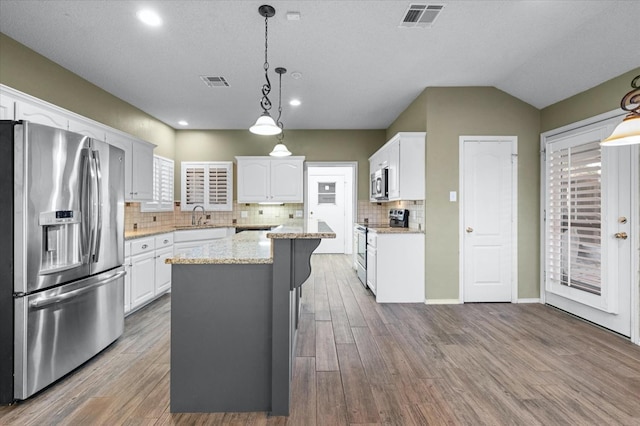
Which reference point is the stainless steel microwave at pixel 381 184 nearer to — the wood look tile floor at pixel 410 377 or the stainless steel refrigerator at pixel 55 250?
the wood look tile floor at pixel 410 377

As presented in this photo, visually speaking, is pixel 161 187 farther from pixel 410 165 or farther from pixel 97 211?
pixel 410 165

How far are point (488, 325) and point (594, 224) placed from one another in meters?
1.52

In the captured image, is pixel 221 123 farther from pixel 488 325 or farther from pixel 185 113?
pixel 488 325

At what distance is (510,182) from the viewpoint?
3996mm

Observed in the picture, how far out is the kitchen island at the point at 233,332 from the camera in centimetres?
186

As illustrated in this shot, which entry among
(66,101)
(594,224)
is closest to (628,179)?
(594,224)

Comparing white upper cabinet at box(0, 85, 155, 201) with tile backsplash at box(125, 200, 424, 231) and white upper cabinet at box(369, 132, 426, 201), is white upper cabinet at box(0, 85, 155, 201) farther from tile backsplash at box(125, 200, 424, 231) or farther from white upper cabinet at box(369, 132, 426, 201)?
white upper cabinet at box(369, 132, 426, 201)

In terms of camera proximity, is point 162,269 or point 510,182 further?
point 162,269

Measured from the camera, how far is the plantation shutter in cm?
322

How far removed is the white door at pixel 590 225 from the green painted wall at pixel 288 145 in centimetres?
300

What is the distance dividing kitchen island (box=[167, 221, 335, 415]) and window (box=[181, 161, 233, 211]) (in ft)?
13.9

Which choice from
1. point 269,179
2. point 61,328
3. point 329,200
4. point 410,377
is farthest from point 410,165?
point 329,200

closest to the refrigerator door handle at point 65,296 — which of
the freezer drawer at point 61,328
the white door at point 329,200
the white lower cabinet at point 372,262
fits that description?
the freezer drawer at point 61,328

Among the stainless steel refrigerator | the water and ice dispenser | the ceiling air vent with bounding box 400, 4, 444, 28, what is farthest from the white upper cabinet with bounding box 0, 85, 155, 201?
the ceiling air vent with bounding box 400, 4, 444, 28
